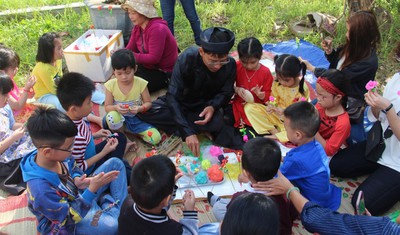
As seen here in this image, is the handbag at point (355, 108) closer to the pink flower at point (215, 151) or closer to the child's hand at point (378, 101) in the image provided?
the child's hand at point (378, 101)

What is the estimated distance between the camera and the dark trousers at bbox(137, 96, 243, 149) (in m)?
3.56

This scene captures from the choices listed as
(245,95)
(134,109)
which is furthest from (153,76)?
(245,95)

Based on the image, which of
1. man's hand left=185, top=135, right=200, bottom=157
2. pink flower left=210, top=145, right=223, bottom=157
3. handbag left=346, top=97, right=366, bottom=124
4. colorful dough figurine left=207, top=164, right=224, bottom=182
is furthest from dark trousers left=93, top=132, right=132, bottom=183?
handbag left=346, top=97, right=366, bottom=124

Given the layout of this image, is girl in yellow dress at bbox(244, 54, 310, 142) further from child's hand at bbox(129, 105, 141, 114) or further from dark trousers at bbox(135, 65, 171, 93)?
dark trousers at bbox(135, 65, 171, 93)

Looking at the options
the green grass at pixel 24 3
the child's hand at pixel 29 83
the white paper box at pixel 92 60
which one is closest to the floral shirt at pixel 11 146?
the child's hand at pixel 29 83

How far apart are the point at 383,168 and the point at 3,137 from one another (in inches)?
131

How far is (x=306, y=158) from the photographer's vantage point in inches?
99.6

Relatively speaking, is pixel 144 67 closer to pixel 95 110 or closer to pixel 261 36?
pixel 95 110

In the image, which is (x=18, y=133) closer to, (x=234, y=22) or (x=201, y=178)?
(x=201, y=178)

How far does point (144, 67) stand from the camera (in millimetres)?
4449

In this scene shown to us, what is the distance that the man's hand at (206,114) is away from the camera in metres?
3.49

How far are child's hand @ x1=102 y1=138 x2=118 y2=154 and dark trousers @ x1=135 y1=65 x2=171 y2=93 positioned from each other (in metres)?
1.49

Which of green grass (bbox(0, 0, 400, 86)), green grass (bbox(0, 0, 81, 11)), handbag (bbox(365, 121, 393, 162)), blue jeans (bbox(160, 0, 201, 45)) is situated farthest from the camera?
green grass (bbox(0, 0, 81, 11))

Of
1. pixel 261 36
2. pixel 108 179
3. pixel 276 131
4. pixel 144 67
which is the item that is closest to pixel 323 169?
pixel 276 131
